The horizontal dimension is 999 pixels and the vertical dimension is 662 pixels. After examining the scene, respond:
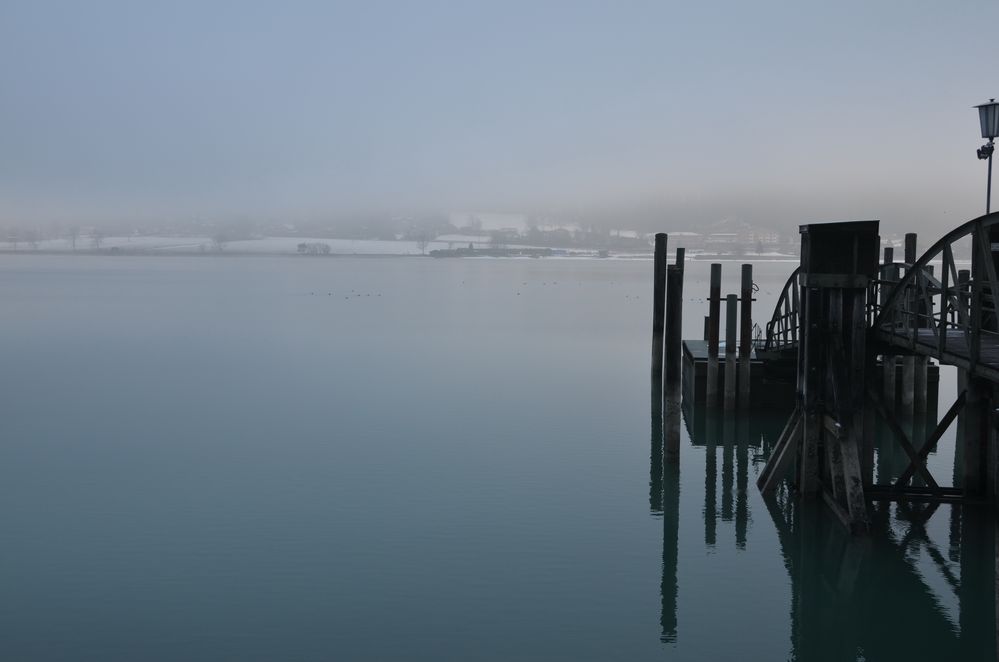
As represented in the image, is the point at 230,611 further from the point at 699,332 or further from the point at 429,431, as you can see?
the point at 699,332

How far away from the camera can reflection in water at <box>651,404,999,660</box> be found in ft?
43.3

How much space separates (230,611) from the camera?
13.7 m

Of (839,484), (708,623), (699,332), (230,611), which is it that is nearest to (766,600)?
(708,623)

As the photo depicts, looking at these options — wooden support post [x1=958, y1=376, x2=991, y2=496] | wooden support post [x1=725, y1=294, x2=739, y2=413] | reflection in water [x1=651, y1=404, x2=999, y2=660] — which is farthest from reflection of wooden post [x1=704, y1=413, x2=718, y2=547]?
wooden support post [x1=958, y1=376, x2=991, y2=496]

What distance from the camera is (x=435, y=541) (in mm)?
17078

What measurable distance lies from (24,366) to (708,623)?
37252 millimetres

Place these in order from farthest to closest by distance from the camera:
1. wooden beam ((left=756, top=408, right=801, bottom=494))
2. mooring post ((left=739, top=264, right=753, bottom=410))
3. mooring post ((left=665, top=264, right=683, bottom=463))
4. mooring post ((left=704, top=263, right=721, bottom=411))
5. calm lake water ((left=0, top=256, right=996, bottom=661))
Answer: mooring post ((left=704, top=263, right=721, bottom=411)) < mooring post ((left=739, top=264, right=753, bottom=410)) < mooring post ((left=665, top=264, right=683, bottom=463)) < wooden beam ((left=756, top=408, right=801, bottom=494)) < calm lake water ((left=0, top=256, right=996, bottom=661))

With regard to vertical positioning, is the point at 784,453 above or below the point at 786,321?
below

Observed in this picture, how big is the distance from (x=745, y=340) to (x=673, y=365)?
5.42m

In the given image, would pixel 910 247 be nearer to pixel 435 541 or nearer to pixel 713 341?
pixel 713 341

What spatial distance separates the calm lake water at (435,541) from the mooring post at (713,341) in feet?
3.97

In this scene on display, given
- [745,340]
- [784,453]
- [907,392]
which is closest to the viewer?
[784,453]

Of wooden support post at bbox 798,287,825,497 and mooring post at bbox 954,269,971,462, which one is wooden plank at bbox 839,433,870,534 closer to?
wooden support post at bbox 798,287,825,497

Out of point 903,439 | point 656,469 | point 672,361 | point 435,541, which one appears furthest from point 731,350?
point 435,541
